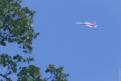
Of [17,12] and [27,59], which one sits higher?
[17,12]

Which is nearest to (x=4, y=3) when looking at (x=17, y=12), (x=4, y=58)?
(x=17, y=12)

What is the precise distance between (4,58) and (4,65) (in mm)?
457

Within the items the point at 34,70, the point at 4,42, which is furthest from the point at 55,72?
the point at 4,42

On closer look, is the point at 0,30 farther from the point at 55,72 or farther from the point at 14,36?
the point at 55,72

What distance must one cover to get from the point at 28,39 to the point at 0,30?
6.28 feet

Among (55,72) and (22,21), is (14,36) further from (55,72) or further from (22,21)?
(55,72)

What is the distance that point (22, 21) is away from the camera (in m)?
40.0

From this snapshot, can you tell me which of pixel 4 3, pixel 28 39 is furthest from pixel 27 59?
pixel 4 3

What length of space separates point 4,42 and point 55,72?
12.7ft

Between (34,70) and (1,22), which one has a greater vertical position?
(1,22)

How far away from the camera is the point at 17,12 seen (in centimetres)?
4056

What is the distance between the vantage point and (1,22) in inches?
1567

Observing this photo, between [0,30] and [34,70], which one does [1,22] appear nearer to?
[0,30]

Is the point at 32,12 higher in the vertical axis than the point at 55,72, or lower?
higher
